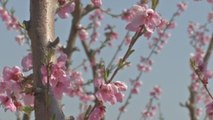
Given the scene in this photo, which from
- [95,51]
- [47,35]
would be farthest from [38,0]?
[95,51]

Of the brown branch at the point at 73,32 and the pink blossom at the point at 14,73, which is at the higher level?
the brown branch at the point at 73,32

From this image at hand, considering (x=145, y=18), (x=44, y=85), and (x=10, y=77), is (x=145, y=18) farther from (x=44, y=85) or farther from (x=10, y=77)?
(x=10, y=77)

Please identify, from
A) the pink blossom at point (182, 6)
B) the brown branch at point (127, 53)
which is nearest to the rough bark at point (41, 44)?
the brown branch at point (127, 53)

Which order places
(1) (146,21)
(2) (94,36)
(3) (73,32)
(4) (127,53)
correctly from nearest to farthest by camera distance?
(4) (127,53) → (1) (146,21) → (3) (73,32) → (2) (94,36)

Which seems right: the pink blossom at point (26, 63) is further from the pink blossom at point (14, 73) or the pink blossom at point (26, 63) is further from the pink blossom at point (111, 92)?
the pink blossom at point (111, 92)

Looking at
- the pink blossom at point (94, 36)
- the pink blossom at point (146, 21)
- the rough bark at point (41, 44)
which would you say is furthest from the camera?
the pink blossom at point (94, 36)

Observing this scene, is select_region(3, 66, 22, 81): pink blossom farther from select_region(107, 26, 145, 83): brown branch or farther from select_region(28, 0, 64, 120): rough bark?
select_region(107, 26, 145, 83): brown branch

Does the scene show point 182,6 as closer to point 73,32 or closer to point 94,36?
point 94,36

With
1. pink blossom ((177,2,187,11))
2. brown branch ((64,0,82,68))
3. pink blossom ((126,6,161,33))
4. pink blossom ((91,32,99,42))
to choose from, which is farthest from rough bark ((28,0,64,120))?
pink blossom ((177,2,187,11))

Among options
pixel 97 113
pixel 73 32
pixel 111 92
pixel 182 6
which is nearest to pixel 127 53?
pixel 111 92
